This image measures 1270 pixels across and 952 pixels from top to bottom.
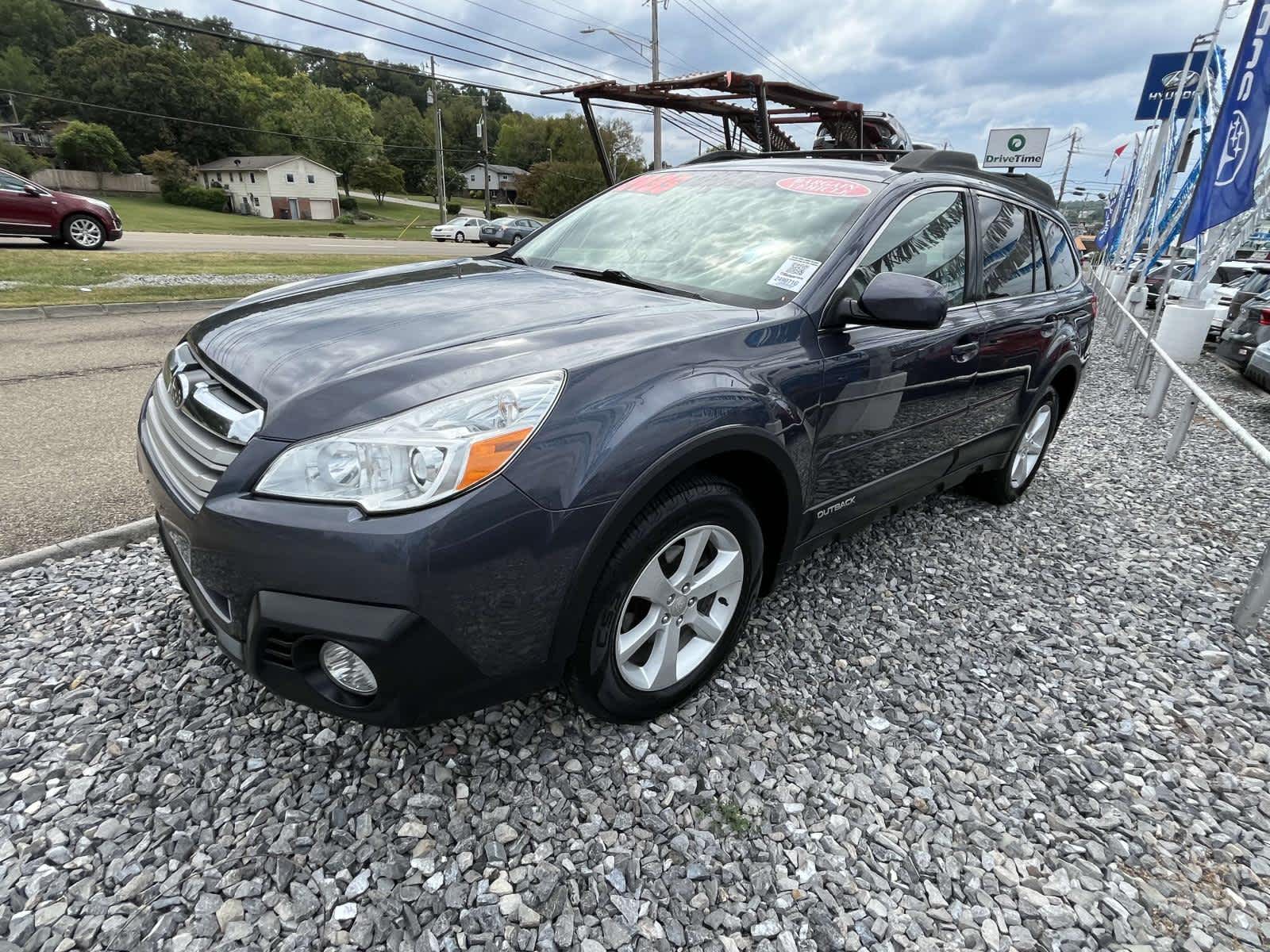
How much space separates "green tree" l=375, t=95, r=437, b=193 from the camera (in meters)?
77.7

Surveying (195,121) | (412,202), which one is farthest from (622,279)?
(412,202)

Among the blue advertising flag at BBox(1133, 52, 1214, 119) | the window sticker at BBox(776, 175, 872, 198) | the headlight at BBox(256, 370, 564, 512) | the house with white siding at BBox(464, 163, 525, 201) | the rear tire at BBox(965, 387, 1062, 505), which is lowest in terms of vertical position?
the rear tire at BBox(965, 387, 1062, 505)

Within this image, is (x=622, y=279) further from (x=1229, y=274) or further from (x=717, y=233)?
(x=1229, y=274)

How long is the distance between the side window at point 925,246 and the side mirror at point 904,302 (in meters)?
0.21

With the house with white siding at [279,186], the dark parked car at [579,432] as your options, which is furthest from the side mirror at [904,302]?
the house with white siding at [279,186]

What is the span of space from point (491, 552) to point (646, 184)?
238cm

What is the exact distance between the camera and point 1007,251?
3.44 m

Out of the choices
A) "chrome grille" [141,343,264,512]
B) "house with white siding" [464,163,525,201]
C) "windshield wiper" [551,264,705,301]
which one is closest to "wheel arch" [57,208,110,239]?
"chrome grille" [141,343,264,512]

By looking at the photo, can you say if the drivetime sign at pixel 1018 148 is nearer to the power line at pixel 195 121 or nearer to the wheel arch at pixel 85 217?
the wheel arch at pixel 85 217

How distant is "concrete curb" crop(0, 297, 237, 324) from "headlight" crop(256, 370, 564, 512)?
28.7 feet

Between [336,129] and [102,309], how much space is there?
230ft

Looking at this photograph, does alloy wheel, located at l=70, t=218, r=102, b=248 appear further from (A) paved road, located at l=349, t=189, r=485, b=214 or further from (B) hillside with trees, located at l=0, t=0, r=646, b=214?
(A) paved road, located at l=349, t=189, r=485, b=214

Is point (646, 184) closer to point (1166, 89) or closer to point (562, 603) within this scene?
point (562, 603)

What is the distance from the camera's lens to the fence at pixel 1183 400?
3029 mm
